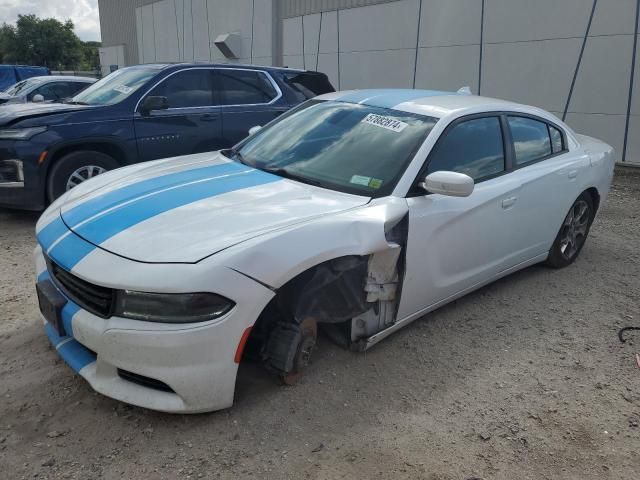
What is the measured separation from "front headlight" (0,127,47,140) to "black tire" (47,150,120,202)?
0.35 m

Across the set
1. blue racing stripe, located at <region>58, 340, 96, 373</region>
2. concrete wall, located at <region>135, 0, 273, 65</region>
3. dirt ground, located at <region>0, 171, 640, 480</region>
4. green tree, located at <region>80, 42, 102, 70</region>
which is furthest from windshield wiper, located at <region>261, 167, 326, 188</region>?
green tree, located at <region>80, 42, 102, 70</region>

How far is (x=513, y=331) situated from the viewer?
3.64 m

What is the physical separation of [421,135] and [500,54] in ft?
28.3

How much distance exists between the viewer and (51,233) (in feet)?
9.16

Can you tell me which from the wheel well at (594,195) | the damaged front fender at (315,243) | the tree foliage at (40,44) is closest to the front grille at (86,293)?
the damaged front fender at (315,243)

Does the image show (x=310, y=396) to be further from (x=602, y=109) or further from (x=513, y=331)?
(x=602, y=109)

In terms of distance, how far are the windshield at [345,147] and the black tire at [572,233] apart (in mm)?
1953

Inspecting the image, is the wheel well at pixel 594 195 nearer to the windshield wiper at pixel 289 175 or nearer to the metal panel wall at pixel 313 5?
the windshield wiper at pixel 289 175

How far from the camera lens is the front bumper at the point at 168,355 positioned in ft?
7.38

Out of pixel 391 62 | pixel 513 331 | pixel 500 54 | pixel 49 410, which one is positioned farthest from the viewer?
pixel 391 62

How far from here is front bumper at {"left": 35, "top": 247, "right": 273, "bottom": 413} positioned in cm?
225

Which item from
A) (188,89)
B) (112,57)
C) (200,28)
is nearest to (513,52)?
(188,89)

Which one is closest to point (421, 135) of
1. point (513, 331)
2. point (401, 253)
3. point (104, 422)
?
point (401, 253)

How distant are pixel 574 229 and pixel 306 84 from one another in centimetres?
420
